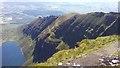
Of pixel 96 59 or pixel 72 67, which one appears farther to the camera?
pixel 96 59

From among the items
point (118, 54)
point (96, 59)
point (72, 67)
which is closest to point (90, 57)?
point (96, 59)

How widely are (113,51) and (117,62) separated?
21.3ft

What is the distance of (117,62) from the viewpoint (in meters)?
27.1

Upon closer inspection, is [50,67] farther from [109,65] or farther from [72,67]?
[109,65]

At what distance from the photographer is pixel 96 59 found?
2892 cm

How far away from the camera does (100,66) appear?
25.9 metres

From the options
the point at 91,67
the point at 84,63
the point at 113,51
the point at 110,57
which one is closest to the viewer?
the point at 91,67

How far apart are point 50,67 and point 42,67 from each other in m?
0.81

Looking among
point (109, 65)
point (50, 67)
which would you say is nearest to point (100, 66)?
point (109, 65)

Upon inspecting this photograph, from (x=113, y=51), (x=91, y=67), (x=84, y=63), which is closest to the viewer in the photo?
(x=91, y=67)

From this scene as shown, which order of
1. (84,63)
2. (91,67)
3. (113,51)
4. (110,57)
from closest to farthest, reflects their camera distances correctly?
(91,67)
(84,63)
(110,57)
(113,51)

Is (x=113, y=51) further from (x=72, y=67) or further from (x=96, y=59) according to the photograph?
(x=72, y=67)

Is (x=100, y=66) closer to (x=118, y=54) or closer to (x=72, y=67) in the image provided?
(x=72, y=67)

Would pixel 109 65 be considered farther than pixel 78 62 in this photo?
No
